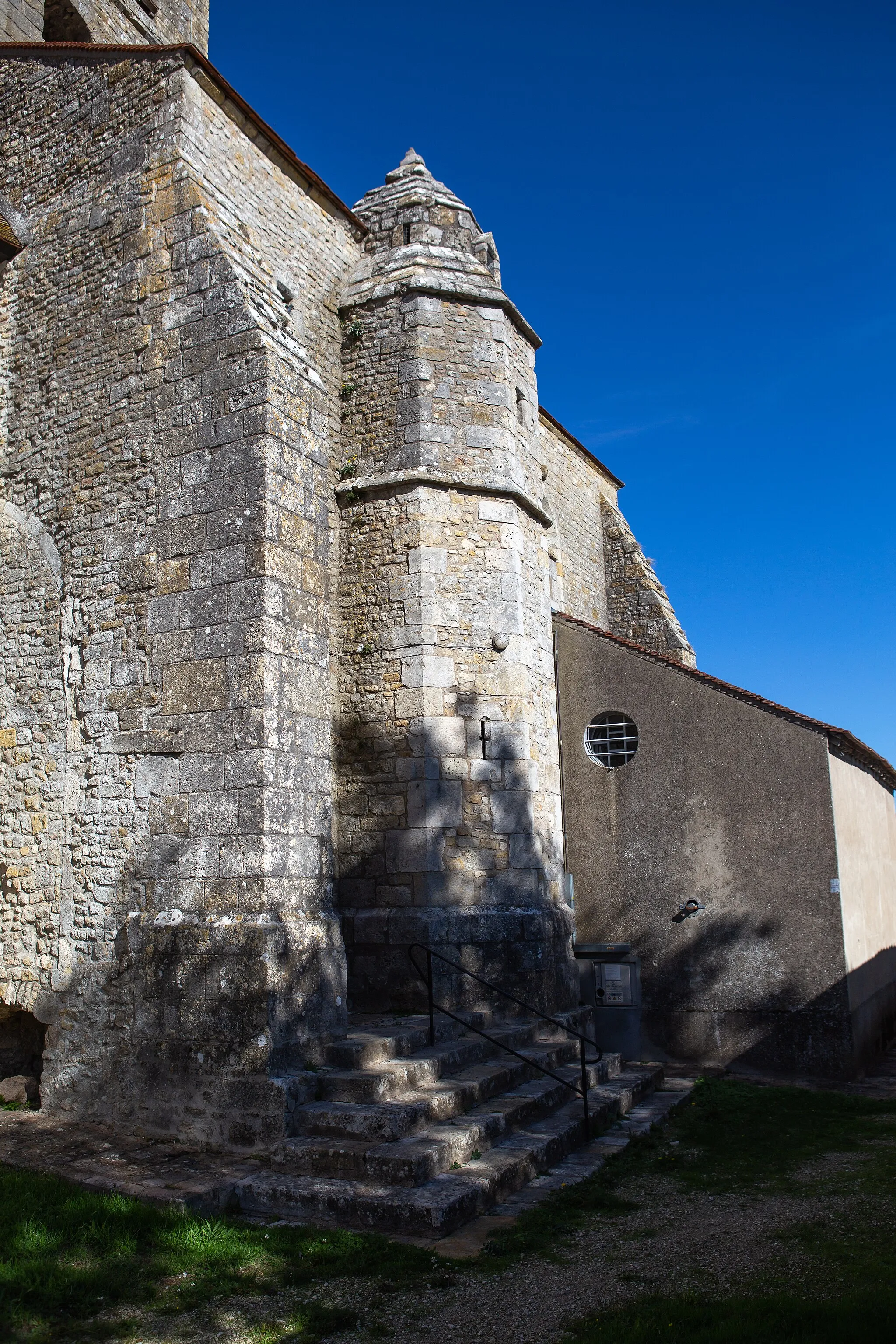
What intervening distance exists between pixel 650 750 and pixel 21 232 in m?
7.97

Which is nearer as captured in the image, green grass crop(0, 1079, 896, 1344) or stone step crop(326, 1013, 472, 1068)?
green grass crop(0, 1079, 896, 1344)

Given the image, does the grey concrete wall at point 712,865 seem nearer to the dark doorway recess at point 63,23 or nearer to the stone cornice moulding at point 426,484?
the stone cornice moulding at point 426,484

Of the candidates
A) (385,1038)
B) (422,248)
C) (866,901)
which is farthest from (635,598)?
(385,1038)

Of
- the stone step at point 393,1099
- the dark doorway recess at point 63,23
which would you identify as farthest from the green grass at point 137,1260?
the dark doorway recess at point 63,23

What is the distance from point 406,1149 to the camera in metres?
5.87

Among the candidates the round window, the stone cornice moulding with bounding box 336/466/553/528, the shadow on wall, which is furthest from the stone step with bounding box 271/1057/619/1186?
the stone cornice moulding with bounding box 336/466/553/528

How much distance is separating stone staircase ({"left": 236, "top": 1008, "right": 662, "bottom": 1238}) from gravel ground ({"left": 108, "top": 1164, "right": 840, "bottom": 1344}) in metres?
0.67

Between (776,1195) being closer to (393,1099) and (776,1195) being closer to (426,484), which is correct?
(393,1099)

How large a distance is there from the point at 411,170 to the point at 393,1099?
9.25m

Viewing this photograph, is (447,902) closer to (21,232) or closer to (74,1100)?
(74,1100)

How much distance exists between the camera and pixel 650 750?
11164 mm

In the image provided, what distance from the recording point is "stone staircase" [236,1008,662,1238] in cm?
557

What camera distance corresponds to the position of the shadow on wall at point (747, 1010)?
988 centimetres

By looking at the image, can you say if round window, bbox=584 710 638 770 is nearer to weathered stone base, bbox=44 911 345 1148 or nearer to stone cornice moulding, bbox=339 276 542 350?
stone cornice moulding, bbox=339 276 542 350
